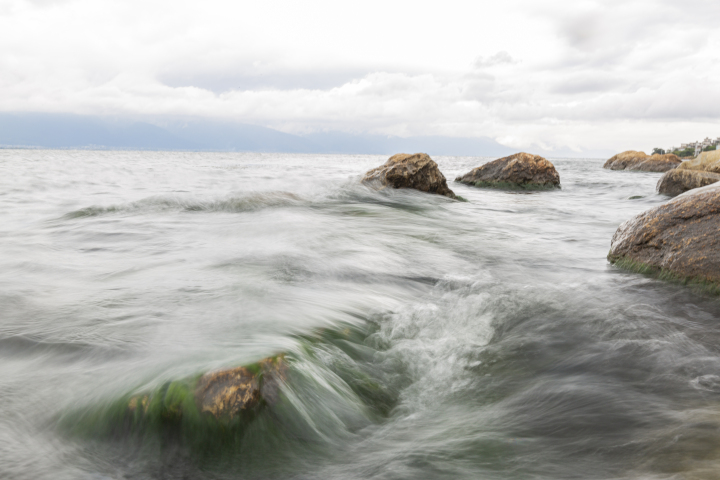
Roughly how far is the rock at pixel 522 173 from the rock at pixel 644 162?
19.3 m

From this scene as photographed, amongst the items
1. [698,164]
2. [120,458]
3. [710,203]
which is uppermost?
[698,164]

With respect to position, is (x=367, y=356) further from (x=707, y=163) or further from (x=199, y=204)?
(x=707, y=163)

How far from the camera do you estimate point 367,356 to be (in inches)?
117

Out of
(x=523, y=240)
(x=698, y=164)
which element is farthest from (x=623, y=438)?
(x=698, y=164)

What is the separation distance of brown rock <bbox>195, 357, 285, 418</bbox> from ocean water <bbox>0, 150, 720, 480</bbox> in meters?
0.08

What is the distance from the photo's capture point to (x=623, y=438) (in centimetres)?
209

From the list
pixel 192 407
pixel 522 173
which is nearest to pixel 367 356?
pixel 192 407

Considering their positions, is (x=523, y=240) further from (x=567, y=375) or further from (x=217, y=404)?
(x=217, y=404)

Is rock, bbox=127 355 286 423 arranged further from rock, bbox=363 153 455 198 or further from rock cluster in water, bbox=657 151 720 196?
rock cluster in water, bbox=657 151 720 196

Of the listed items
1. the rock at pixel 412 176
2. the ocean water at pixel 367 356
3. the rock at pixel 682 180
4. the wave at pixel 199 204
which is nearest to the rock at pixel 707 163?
the rock at pixel 682 180

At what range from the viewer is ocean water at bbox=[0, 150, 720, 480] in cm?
193

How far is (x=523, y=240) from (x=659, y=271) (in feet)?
8.64

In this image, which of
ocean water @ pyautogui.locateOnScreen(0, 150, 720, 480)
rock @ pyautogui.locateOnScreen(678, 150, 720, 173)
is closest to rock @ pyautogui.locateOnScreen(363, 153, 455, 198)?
ocean water @ pyautogui.locateOnScreen(0, 150, 720, 480)

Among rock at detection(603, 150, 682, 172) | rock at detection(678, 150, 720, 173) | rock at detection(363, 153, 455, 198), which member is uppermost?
rock at detection(603, 150, 682, 172)
